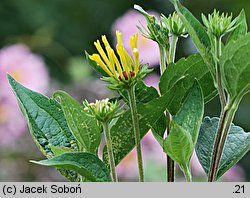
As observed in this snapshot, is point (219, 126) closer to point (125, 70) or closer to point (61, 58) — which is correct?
point (125, 70)

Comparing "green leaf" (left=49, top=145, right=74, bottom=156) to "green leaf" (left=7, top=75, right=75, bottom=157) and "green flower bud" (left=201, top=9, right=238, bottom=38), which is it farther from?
"green flower bud" (left=201, top=9, right=238, bottom=38)

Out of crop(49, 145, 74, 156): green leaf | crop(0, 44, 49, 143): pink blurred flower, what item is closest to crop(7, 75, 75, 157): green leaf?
crop(49, 145, 74, 156): green leaf

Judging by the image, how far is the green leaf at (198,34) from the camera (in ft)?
1.38

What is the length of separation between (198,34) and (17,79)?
3.59ft

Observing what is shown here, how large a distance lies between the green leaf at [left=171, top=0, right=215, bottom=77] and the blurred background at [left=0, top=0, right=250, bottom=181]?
31.5 inches

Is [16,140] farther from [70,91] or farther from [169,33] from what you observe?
[169,33]

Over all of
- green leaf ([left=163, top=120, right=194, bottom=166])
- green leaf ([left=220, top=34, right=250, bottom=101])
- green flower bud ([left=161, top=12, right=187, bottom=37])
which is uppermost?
green flower bud ([left=161, top=12, right=187, bottom=37])

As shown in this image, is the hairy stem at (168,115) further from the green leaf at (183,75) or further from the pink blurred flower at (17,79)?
the pink blurred flower at (17,79)

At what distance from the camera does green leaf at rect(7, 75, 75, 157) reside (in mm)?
474

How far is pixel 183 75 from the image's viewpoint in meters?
0.45

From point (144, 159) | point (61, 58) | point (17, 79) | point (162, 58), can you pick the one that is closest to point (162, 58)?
point (162, 58)

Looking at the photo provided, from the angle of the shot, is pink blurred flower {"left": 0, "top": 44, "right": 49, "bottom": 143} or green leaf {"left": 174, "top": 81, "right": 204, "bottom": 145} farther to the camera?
pink blurred flower {"left": 0, "top": 44, "right": 49, "bottom": 143}

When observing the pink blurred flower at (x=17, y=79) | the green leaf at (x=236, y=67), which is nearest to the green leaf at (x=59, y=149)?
the green leaf at (x=236, y=67)
